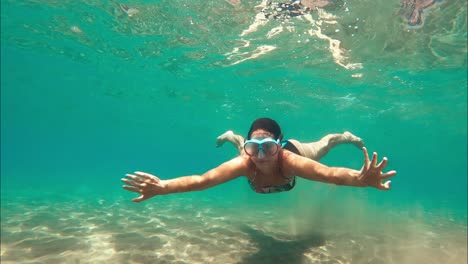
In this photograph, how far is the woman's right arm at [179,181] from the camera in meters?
4.31

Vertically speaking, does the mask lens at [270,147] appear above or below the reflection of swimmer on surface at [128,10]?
below

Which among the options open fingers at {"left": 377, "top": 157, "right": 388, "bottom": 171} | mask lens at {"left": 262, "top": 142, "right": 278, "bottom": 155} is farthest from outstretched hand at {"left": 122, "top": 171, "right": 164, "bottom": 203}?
open fingers at {"left": 377, "top": 157, "right": 388, "bottom": 171}

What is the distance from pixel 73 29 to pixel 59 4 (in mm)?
3451

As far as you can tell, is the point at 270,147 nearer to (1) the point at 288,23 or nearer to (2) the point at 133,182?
(2) the point at 133,182

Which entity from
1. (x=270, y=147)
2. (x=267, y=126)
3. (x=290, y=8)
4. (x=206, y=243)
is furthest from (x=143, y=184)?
(x=290, y=8)

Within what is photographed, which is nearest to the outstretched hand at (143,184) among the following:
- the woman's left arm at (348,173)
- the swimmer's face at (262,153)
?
the swimmer's face at (262,153)

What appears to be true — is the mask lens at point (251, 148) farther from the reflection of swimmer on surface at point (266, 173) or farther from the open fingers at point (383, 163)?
the open fingers at point (383, 163)

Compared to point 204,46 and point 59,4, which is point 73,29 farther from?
point 204,46

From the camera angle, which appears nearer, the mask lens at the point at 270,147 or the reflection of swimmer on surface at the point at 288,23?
the mask lens at the point at 270,147

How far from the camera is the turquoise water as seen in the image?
24.6ft

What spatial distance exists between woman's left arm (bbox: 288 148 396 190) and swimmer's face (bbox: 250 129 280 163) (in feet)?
1.13

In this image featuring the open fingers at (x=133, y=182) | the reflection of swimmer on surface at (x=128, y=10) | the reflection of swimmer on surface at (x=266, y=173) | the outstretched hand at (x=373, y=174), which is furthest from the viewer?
the reflection of swimmer on surface at (x=128, y=10)

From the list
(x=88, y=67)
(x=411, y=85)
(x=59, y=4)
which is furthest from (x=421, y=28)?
(x=88, y=67)

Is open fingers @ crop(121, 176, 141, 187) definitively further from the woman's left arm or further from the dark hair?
the woman's left arm
